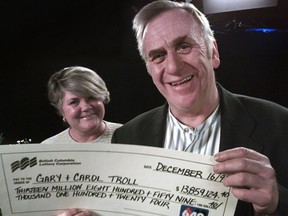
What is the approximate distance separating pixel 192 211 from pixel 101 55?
1.61 meters

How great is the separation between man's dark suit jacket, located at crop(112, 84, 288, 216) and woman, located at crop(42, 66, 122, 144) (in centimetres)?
59

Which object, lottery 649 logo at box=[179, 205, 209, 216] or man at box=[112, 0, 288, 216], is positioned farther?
man at box=[112, 0, 288, 216]

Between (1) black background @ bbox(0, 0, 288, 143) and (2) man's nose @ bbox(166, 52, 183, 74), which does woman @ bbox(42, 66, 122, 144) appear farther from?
(2) man's nose @ bbox(166, 52, 183, 74)

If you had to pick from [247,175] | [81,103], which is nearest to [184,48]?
[247,175]

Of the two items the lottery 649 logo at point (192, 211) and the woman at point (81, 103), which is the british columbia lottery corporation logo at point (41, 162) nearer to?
the lottery 649 logo at point (192, 211)

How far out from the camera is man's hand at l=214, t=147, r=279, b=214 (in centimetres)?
81

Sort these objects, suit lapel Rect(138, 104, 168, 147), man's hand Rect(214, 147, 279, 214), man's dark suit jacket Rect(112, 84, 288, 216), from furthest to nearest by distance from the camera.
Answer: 1. suit lapel Rect(138, 104, 168, 147)
2. man's dark suit jacket Rect(112, 84, 288, 216)
3. man's hand Rect(214, 147, 279, 214)

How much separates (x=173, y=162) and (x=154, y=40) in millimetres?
686

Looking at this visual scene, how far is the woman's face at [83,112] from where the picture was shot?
208 centimetres

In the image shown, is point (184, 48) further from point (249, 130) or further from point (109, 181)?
point (109, 181)

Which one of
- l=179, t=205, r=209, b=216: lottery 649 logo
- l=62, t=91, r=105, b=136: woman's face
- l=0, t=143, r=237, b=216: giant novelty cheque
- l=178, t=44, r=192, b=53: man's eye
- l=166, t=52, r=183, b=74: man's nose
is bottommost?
l=62, t=91, r=105, b=136: woman's face

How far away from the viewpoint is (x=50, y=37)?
2.33 m

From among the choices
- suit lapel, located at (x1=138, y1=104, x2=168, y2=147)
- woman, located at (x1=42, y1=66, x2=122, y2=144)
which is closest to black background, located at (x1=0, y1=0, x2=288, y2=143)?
woman, located at (x1=42, y1=66, x2=122, y2=144)

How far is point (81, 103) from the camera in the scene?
2.09 m
